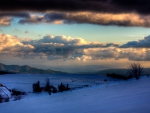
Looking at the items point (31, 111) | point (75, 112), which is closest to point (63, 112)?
point (75, 112)

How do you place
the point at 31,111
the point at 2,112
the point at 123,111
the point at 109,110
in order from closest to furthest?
1. the point at 123,111
2. the point at 109,110
3. the point at 31,111
4. the point at 2,112

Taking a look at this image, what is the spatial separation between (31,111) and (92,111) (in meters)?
4.52

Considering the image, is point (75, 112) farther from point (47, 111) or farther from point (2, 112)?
point (2, 112)

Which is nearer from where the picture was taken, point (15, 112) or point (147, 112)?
point (147, 112)

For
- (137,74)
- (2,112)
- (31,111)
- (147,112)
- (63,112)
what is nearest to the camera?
(147,112)

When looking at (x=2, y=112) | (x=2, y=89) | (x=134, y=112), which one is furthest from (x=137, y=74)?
(x=134, y=112)

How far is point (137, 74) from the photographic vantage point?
57531 millimetres

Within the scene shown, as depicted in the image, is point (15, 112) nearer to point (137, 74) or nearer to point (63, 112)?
point (63, 112)

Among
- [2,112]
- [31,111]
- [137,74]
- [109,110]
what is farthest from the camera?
[137,74]

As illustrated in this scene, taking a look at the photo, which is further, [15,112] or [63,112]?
[15,112]

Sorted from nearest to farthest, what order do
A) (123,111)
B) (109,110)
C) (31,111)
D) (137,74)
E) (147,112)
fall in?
(147,112), (123,111), (109,110), (31,111), (137,74)

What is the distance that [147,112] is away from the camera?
523 inches

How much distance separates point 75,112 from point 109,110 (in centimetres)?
203

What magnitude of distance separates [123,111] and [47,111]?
5357 millimetres
